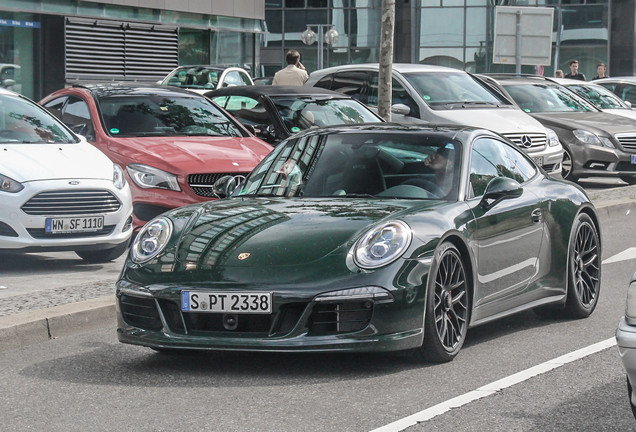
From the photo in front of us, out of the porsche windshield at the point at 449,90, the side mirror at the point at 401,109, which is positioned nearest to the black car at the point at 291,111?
the side mirror at the point at 401,109

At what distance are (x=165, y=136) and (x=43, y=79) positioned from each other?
17.7 meters

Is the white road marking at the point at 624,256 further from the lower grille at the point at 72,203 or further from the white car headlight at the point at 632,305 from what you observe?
the white car headlight at the point at 632,305

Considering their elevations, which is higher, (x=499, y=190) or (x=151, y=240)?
(x=499, y=190)

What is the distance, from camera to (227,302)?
5.72 metres

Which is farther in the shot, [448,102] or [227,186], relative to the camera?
[448,102]

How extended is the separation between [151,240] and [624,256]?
19.9 ft

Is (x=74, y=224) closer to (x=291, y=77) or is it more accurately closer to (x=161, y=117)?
(x=161, y=117)

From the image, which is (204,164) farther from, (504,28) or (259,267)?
(504,28)

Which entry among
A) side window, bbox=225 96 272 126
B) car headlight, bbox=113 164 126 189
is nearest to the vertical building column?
side window, bbox=225 96 272 126

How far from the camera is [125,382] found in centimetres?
577

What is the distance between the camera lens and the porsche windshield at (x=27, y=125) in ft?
33.8

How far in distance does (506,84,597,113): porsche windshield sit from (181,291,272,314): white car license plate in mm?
13903

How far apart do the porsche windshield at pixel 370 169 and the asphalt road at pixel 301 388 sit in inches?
38.1

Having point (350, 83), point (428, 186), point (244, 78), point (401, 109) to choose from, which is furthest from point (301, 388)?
point (244, 78)
